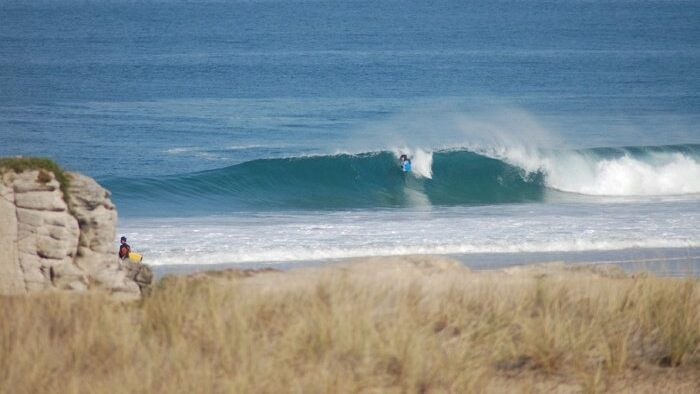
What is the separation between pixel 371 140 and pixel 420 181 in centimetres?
753

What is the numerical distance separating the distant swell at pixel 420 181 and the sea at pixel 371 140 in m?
0.09

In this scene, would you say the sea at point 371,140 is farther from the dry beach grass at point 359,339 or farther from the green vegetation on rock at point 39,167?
the green vegetation on rock at point 39,167

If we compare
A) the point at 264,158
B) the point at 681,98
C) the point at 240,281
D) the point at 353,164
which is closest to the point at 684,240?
the point at 240,281

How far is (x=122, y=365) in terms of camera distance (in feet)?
24.8

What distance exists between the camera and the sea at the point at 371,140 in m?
20.8

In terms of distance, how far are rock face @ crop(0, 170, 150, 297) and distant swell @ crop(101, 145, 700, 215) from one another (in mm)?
15393

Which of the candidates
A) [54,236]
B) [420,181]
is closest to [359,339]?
[54,236]

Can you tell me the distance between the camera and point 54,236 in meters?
9.14

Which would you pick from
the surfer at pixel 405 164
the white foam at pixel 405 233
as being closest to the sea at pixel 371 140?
the white foam at pixel 405 233

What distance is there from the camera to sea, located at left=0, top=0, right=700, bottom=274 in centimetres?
2080

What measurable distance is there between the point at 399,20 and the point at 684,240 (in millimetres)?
93272

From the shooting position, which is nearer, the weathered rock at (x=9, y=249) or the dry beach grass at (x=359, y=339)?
the dry beach grass at (x=359, y=339)

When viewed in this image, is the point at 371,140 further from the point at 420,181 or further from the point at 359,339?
the point at 359,339

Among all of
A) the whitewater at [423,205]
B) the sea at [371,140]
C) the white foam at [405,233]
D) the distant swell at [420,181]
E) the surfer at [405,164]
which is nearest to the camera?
the white foam at [405,233]
